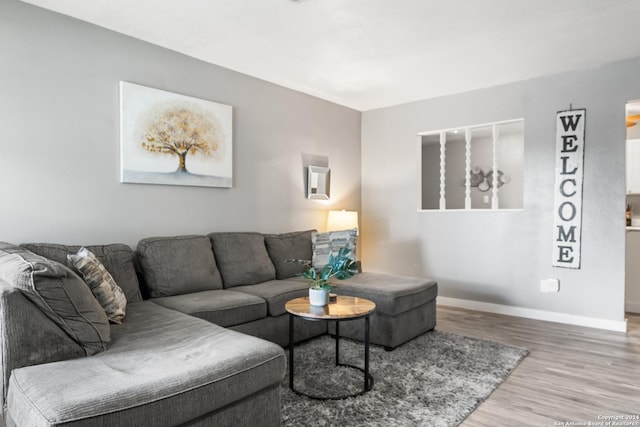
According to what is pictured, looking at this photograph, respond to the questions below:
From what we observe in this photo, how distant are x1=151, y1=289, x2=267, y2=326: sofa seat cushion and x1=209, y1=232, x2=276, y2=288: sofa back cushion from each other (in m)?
0.37

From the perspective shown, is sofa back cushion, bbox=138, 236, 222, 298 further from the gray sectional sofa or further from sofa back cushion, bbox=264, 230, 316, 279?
sofa back cushion, bbox=264, 230, 316, 279

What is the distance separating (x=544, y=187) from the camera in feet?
13.3

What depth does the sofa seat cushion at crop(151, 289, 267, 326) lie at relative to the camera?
8.66 ft

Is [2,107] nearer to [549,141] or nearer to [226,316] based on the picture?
[226,316]

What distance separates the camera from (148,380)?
56.5 inches

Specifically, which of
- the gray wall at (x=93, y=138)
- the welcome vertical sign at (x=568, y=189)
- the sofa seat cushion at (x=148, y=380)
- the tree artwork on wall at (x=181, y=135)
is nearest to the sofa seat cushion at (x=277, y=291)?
the gray wall at (x=93, y=138)

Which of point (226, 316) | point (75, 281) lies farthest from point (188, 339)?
point (226, 316)

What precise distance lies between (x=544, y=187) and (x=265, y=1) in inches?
126

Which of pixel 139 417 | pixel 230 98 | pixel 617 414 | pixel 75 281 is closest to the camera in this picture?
pixel 139 417

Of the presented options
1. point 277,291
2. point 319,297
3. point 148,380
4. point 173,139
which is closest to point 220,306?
point 277,291

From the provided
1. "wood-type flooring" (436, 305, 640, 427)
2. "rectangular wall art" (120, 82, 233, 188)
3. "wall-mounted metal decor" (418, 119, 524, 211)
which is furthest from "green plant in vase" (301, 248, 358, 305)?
"wall-mounted metal decor" (418, 119, 524, 211)

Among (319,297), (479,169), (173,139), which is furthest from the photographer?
(479,169)

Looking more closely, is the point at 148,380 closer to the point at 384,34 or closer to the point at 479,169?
the point at 384,34

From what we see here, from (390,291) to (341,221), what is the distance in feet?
5.28
